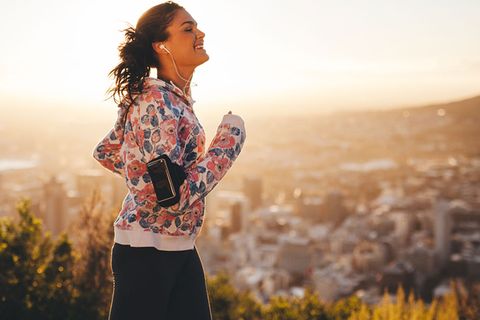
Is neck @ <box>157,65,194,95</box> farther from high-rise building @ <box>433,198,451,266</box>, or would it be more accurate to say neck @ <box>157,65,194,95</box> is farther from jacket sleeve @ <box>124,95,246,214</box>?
high-rise building @ <box>433,198,451,266</box>

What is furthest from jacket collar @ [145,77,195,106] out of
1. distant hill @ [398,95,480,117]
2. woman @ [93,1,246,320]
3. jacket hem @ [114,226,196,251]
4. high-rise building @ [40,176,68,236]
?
distant hill @ [398,95,480,117]

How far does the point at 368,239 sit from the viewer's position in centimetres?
2873

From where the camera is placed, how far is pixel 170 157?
1.05 m

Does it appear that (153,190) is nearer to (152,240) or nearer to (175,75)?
(152,240)

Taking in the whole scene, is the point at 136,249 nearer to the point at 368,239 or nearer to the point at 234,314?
the point at 234,314

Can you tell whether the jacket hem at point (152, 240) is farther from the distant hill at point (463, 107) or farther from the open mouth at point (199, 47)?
the distant hill at point (463, 107)

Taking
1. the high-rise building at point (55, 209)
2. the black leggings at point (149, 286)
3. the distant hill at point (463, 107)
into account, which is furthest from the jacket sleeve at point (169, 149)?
the distant hill at point (463, 107)

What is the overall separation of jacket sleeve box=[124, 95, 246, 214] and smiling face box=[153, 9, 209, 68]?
0.49 ft

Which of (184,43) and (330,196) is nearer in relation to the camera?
(184,43)

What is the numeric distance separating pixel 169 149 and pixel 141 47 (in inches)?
11.7

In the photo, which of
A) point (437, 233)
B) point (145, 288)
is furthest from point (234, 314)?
point (437, 233)

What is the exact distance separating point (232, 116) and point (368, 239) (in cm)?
2864

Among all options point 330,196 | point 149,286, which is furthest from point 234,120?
point 330,196

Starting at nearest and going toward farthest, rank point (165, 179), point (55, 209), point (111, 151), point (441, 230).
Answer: point (165, 179) → point (111, 151) → point (55, 209) → point (441, 230)
